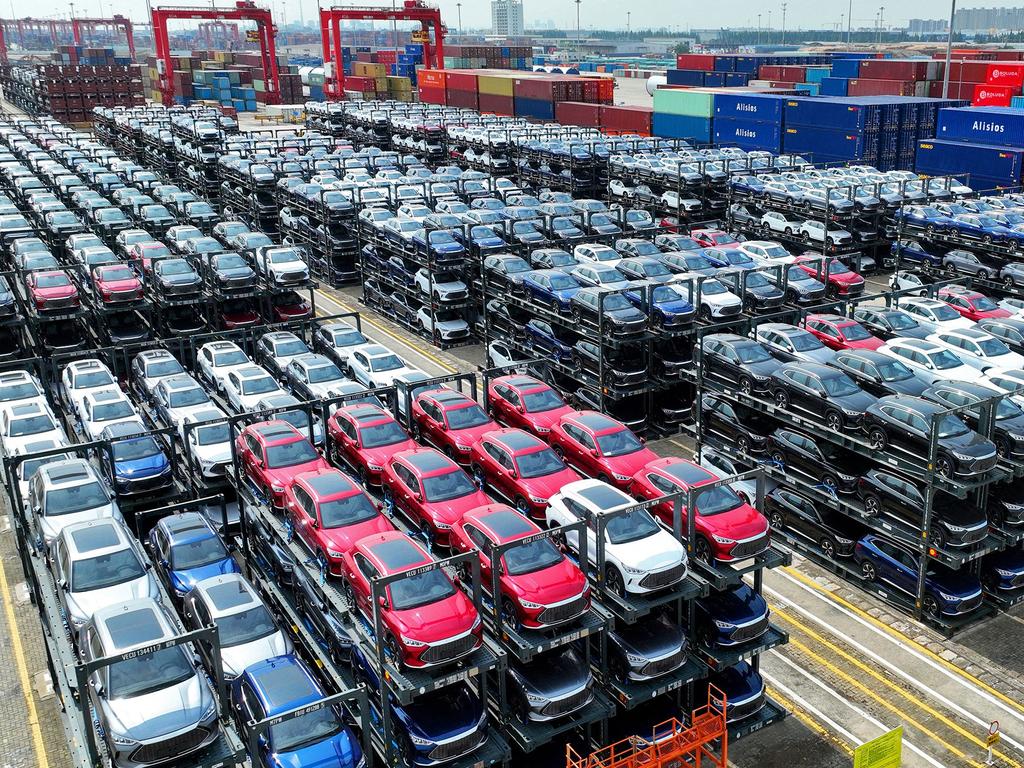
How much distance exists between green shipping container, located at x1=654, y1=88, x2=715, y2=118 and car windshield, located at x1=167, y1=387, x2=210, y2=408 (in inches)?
1993

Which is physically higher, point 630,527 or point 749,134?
point 749,134

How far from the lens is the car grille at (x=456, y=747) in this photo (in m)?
13.9

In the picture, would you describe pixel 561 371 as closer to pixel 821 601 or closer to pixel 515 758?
pixel 821 601

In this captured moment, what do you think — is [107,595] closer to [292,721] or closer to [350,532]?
[350,532]

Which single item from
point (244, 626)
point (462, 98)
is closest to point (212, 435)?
point (244, 626)

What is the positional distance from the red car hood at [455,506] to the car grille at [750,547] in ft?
14.4

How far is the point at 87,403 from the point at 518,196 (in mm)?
26519

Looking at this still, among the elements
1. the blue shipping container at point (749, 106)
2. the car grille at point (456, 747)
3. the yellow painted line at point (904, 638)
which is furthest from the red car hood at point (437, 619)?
the blue shipping container at point (749, 106)

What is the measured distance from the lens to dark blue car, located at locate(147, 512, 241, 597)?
18594mm

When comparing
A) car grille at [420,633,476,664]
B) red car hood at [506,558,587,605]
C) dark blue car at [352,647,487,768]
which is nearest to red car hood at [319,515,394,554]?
dark blue car at [352,647,487,768]

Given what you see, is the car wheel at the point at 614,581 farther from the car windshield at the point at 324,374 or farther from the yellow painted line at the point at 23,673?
the car windshield at the point at 324,374

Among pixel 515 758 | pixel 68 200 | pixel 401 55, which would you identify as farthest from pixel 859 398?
pixel 401 55

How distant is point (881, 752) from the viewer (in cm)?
1479

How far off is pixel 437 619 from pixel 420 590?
0.64 metres
